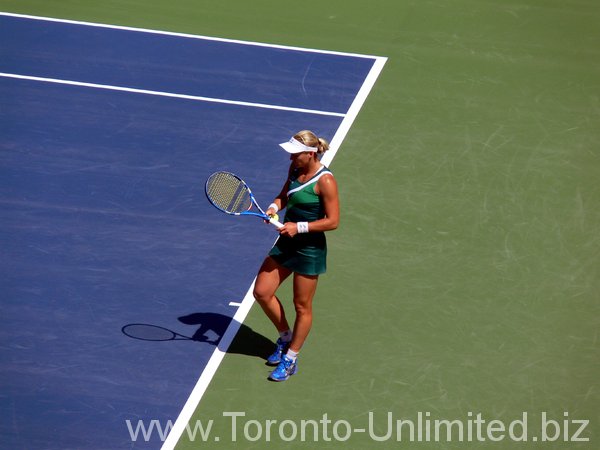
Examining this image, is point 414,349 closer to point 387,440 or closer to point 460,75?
point 387,440

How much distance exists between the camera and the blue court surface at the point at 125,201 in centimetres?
1027

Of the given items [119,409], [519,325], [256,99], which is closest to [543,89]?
[256,99]

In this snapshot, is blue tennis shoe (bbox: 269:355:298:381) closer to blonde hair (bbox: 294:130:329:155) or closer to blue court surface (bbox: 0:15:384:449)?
blue court surface (bbox: 0:15:384:449)

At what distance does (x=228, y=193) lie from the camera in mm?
10430

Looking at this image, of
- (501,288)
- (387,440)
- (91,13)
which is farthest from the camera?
(91,13)

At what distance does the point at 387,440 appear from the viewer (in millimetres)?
9781

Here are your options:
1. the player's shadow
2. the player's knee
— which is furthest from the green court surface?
the player's knee

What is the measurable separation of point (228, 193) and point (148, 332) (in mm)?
1641

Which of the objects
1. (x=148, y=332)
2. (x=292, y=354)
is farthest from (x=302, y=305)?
(x=148, y=332)

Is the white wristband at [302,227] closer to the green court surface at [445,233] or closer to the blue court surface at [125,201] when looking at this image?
the green court surface at [445,233]

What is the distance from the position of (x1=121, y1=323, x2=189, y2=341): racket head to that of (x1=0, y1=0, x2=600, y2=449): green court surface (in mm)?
646

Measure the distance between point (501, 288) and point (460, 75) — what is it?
4.86 m

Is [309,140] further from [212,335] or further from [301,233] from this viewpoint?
[212,335]

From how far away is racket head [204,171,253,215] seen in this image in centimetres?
1027
